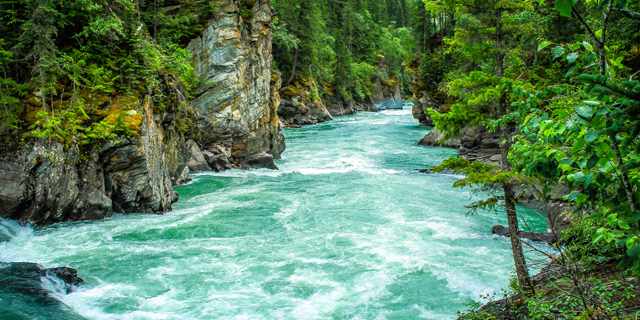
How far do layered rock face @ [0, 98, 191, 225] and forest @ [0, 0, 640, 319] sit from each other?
0.44 m

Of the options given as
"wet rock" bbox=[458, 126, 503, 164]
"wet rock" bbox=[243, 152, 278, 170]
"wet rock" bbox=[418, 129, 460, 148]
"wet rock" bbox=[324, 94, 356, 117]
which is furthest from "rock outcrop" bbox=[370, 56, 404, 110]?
"wet rock" bbox=[243, 152, 278, 170]

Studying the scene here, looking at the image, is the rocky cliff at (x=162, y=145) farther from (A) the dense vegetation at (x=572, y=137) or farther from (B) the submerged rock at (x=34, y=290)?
(A) the dense vegetation at (x=572, y=137)

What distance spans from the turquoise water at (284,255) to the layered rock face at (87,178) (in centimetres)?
51

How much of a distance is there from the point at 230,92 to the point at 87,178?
38.3ft

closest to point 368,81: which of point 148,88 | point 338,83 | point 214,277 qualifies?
point 338,83

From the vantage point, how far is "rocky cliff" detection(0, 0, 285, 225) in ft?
34.7

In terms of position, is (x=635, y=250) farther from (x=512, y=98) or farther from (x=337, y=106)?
(x=337, y=106)

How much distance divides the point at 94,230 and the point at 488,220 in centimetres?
1211

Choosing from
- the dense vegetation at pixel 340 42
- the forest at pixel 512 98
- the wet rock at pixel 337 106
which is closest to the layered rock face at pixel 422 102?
the dense vegetation at pixel 340 42

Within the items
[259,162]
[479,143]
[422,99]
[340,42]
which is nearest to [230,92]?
[259,162]

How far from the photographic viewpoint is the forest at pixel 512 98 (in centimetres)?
233

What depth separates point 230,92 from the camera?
22359mm

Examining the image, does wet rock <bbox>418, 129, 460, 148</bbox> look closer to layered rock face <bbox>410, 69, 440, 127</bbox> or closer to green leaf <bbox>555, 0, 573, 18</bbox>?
layered rock face <bbox>410, 69, 440, 127</bbox>

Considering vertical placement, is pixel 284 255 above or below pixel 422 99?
below
